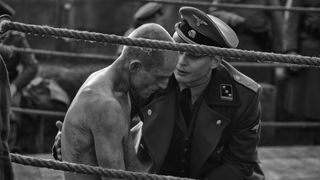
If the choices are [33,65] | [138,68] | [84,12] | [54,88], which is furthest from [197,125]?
[84,12]

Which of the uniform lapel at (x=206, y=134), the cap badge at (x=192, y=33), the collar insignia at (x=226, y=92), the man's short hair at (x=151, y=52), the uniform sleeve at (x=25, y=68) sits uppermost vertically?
the man's short hair at (x=151, y=52)

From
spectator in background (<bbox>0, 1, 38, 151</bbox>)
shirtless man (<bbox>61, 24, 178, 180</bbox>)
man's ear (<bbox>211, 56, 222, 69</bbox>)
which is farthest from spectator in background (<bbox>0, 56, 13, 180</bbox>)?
spectator in background (<bbox>0, 1, 38, 151</bbox>)

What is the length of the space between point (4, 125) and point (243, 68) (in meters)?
4.80

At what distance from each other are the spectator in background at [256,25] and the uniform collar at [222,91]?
3112 mm

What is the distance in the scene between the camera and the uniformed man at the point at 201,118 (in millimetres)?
2955

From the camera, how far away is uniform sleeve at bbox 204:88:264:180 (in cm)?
298

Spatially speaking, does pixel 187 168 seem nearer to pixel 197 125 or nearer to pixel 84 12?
pixel 197 125

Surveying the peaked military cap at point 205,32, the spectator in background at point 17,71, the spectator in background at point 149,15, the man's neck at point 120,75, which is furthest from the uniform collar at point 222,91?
the spectator in background at point 17,71

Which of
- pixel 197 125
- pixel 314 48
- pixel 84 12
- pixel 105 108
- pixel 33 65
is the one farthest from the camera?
pixel 84 12

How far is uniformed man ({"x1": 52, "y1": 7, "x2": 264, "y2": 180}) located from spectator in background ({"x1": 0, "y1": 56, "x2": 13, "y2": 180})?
2.74 feet

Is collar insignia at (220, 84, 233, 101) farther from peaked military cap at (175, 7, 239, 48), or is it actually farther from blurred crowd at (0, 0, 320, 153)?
blurred crowd at (0, 0, 320, 153)

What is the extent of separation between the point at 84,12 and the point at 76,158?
487 cm

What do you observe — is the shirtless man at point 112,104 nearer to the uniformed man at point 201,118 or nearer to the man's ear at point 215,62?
the uniformed man at point 201,118

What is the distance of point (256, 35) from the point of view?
639 centimetres
